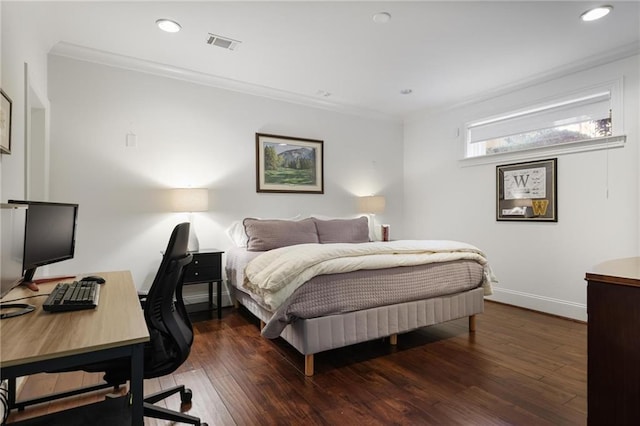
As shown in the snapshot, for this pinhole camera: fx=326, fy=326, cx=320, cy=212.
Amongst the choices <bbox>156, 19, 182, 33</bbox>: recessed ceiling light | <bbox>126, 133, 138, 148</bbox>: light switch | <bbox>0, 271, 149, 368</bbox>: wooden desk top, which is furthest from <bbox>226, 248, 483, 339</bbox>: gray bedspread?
<bbox>156, 19, 182, 33</bbox>: recessed ceiling light

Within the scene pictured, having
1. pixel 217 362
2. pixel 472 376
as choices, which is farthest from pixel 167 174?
pixel 472 376

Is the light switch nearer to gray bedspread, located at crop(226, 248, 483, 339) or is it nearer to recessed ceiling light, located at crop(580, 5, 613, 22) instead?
gray bedspread, located at crop(226, 248, 483, 339)

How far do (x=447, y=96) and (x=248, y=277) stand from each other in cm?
356

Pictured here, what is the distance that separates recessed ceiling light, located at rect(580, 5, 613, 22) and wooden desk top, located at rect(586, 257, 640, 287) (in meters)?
2.14

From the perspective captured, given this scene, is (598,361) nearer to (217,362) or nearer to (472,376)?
(472,376)

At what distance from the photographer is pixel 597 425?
1.29 metres

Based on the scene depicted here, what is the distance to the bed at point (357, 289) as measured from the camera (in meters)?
2.22

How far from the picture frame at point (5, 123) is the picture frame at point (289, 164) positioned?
8.25 ft

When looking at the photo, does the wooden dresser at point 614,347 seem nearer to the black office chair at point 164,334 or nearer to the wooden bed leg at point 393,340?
the wooden bed leg at point 393,340

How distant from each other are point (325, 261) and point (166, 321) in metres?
1.09

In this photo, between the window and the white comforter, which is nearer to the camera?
the white comforter

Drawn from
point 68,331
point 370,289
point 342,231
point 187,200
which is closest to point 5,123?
point 68,331

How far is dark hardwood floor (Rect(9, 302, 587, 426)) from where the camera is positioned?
183 cm

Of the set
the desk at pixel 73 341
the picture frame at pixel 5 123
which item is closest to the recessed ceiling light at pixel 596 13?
the desk at pixel 73 341
